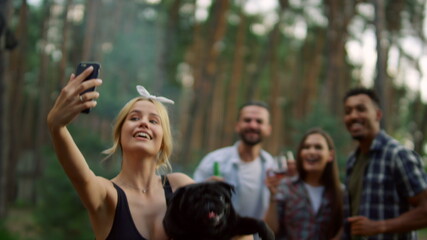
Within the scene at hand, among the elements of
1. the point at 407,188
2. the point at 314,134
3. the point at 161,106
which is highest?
the point at 161,106

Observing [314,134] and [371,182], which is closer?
[371,182]

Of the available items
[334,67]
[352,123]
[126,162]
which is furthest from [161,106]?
[334,67]

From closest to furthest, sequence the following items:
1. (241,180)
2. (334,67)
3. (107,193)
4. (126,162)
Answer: (107,193) → (126,162) → (241,180) → (334,67)

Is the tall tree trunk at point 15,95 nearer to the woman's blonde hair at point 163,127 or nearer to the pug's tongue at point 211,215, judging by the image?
the woman's blonde hair at point 163,127

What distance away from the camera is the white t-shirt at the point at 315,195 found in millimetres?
4438

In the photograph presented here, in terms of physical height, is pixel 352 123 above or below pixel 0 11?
below

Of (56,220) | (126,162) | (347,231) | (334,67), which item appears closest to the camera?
(126,162)

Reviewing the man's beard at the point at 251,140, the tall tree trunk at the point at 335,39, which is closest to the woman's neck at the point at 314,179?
the man's beard at the point at 251,140

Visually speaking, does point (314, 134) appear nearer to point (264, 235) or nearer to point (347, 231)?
point (347, 231)

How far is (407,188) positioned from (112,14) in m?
26.1

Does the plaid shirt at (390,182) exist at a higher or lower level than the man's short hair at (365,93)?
lower

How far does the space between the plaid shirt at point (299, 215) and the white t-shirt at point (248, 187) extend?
1.43ft

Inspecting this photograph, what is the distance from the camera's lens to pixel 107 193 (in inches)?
94.4

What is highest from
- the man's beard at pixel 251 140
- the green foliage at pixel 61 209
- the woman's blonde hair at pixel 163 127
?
the woman's blonde hair at pixel 163 127
